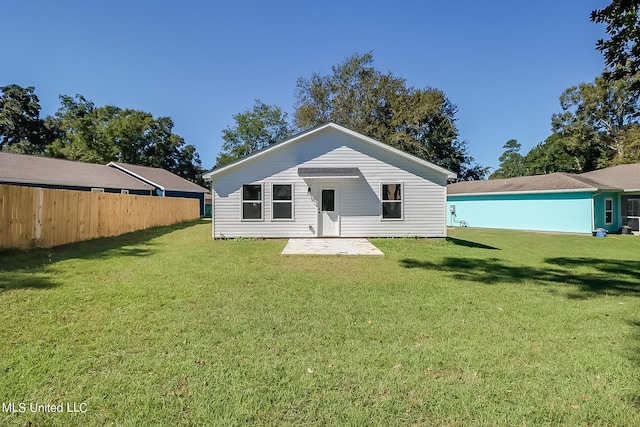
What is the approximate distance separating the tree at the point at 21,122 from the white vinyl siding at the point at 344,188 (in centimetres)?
4362

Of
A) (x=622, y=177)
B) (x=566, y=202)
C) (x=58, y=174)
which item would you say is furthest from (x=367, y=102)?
(x=58, y=174)

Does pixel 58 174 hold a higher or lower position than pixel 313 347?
higher

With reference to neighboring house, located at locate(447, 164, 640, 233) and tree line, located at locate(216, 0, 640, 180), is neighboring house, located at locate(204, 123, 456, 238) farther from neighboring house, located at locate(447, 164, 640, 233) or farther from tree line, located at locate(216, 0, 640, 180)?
tree line, located at locate(216, 0, 640, 180)

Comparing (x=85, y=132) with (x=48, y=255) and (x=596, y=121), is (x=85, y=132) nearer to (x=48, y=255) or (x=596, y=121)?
(x=48, y=255)

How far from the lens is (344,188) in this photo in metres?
13.0

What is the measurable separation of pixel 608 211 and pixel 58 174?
33887 mm

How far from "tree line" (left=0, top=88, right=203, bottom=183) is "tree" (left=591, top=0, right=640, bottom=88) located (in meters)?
41.6

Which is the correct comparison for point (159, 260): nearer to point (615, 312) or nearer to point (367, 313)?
point (367, 313)

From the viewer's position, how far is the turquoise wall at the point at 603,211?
19.1 m

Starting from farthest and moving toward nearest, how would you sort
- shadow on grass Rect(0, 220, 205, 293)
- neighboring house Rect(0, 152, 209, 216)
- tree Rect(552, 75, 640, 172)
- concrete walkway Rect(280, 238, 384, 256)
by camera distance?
tree Rect(552, 75, 640, 172) < neighboring house Rect(0, 152, 209, 216) < concrete walkway Rect(280, 238, 384, 256) < shadow on grass Rect(0, 220, 205, 293)

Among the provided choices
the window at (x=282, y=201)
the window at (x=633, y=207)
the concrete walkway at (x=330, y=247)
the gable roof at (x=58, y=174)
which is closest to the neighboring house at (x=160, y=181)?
the gable roof at (x=58, y=174)

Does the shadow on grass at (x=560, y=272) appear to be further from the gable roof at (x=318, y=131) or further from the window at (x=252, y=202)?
the window at (x=252, y=202)

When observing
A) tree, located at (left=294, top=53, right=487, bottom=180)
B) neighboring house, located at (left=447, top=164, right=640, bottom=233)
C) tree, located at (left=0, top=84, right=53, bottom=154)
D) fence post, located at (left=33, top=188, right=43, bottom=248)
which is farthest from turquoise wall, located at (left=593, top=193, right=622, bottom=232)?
tree, located at (left=0, top=84, right=53, bottom=154)

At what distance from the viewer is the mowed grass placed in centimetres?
250
